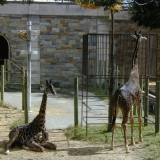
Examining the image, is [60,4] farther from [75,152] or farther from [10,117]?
[75,152]

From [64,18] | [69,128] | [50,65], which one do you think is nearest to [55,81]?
[50,65]

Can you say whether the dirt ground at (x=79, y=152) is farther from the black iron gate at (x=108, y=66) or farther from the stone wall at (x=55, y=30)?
the stone wall at (x=55, y=30)

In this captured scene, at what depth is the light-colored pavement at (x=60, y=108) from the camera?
893cm

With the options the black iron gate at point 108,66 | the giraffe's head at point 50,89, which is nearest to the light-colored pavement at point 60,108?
the black iron gate at point 108,66

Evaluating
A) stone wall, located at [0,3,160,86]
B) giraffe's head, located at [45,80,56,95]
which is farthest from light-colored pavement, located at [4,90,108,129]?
stone wall, located at [0,3,160,86]

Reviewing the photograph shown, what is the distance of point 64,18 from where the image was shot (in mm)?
16391

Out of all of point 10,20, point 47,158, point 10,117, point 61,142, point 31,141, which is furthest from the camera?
point 10,20

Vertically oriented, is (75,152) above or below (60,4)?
below

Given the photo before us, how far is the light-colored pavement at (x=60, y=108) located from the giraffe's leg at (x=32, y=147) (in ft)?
6.32

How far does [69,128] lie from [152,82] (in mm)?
10007

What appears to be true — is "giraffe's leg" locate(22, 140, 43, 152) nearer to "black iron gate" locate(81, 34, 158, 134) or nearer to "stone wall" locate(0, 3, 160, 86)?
"black iron gate" locate(81, 34, 158, 134)

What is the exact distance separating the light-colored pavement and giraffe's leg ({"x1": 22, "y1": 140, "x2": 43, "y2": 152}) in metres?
1.93

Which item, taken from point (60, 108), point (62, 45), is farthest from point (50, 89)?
point (62, 45)

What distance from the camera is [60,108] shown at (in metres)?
11.0
